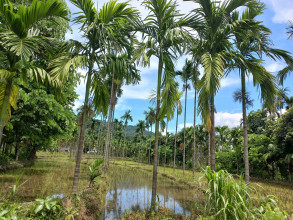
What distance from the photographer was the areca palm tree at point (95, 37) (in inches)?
228

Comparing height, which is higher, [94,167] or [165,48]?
[165,48]

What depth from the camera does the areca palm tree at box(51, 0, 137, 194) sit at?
580 centimetres

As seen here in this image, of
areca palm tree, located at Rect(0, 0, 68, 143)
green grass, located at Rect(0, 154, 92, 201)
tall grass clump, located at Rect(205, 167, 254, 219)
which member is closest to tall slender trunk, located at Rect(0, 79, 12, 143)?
areca palm tree, located at Rect(0, 0, 68, 143)

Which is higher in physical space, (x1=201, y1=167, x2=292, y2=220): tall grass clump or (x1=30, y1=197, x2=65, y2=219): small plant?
(x1=201, y1=167, x2=292, y2=220): tall grass clump

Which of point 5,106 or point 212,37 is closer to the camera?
point 5,106

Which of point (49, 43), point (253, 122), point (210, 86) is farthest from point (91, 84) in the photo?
point (253, 122)

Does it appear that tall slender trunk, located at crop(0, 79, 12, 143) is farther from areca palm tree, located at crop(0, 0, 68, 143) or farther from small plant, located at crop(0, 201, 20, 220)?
small plant, located at crop(0, 201, 20, 220)

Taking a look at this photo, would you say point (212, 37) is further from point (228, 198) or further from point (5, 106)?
point (5, 106)

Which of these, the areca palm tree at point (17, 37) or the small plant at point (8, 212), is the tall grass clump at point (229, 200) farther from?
the areca palm tree at point (17, 37)

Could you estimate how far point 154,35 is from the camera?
23.1 ft

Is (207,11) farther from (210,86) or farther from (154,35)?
(210,86)

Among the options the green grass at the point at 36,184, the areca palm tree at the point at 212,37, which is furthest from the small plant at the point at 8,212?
the areca palm tree at the point at 212,37

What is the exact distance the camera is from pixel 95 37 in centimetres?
628

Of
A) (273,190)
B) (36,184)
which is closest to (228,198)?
(36,184)
